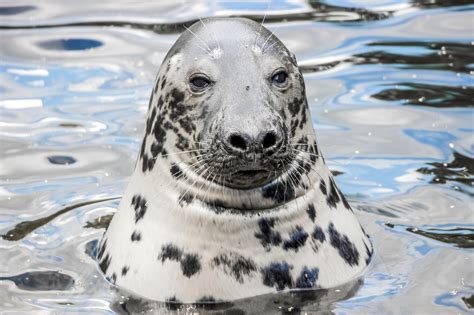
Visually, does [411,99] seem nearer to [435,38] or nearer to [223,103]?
[435,38]

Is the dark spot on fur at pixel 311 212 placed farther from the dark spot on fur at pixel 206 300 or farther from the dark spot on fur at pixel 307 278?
the dark spot on fur at pixel 206 300

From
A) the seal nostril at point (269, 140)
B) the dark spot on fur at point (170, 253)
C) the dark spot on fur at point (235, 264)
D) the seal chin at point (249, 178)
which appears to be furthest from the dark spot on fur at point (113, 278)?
the seal nostril at point (269, 140)

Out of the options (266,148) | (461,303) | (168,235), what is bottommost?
(461,303)

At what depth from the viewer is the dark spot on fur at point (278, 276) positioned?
7000 mm

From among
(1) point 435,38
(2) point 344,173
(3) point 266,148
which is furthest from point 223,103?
(1) point 435,38

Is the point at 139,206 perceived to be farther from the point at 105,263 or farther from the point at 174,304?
the point at 174,304

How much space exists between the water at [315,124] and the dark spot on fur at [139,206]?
0.41 metres

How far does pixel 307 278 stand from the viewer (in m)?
7.09

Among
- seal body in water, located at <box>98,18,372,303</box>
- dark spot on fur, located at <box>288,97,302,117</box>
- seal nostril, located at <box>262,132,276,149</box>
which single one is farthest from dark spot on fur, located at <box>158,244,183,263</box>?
dark spot on fur, located at <box>288,97,302,117</box>

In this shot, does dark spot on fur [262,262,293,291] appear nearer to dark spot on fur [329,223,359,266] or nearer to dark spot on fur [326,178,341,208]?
dark spot on fur [329,223,359,266]

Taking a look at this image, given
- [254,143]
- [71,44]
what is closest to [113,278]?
[254,143]

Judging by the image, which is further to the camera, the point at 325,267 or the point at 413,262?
the point at 413,262

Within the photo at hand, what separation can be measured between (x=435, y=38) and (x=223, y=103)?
17.3ft

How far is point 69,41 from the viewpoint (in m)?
12.0
